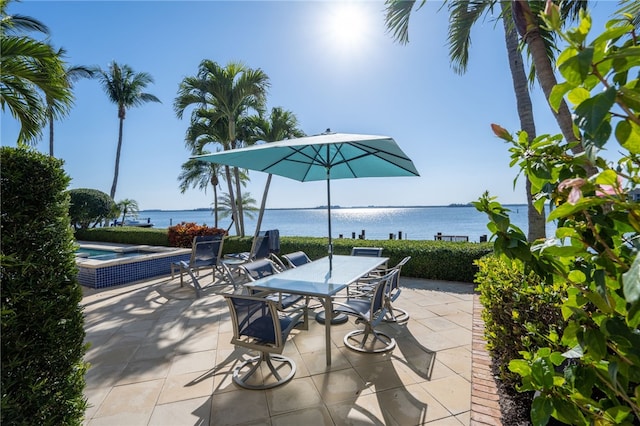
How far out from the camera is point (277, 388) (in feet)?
8.65

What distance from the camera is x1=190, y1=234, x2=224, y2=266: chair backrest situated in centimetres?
617

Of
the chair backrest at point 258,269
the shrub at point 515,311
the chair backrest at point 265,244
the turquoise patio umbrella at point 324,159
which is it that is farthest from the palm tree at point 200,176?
the shrub at point 515,311

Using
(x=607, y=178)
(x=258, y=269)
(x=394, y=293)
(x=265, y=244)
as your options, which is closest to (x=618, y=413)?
(x=607, y=178)

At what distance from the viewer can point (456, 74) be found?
6359mm

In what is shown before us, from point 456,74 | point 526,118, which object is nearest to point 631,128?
point 526,118

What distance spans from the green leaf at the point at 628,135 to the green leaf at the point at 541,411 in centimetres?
75

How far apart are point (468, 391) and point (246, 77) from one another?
1086cm

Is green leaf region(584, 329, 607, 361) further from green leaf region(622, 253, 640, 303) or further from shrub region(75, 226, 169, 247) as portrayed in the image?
shrub region(75, 226, 169, 247)

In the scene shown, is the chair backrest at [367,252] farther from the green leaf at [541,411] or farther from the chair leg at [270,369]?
the green leaf at [541,411]

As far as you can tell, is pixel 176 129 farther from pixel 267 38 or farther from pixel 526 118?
pixel 526 118

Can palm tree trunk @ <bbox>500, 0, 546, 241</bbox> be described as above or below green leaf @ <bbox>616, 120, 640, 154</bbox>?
above

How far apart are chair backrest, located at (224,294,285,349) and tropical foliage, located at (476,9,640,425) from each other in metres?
2.00

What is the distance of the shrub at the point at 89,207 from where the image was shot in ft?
46.6

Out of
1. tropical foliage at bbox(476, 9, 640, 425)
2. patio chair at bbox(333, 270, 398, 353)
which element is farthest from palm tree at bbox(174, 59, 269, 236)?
tropical foliage at bbox(476, 9, 640, 425)
